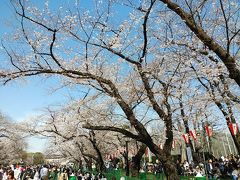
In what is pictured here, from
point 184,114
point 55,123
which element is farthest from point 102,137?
point 184,114

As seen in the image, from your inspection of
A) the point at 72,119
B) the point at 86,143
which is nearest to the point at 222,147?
the point at 86,143

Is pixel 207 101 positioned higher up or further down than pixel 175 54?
further down

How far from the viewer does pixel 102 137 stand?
27672 millimetres

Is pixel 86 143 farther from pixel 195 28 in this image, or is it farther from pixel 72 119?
pixel 195 28

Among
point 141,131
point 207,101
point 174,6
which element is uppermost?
point 174,6

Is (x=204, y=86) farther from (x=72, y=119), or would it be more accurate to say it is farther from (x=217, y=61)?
(x=72, y=119)

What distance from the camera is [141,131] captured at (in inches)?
438

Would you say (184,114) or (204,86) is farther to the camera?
(184,114)

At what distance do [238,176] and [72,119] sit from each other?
1215 centimetres

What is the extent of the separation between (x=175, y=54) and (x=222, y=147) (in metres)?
35.0

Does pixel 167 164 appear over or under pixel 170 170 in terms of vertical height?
over

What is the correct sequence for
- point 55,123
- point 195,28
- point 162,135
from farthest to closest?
point 55,123 → point 162,135 → point 195,28

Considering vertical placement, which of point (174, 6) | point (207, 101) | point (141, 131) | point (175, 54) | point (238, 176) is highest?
point (175, 54)

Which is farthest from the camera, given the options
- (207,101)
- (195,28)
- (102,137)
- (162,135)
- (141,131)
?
(102,137)
